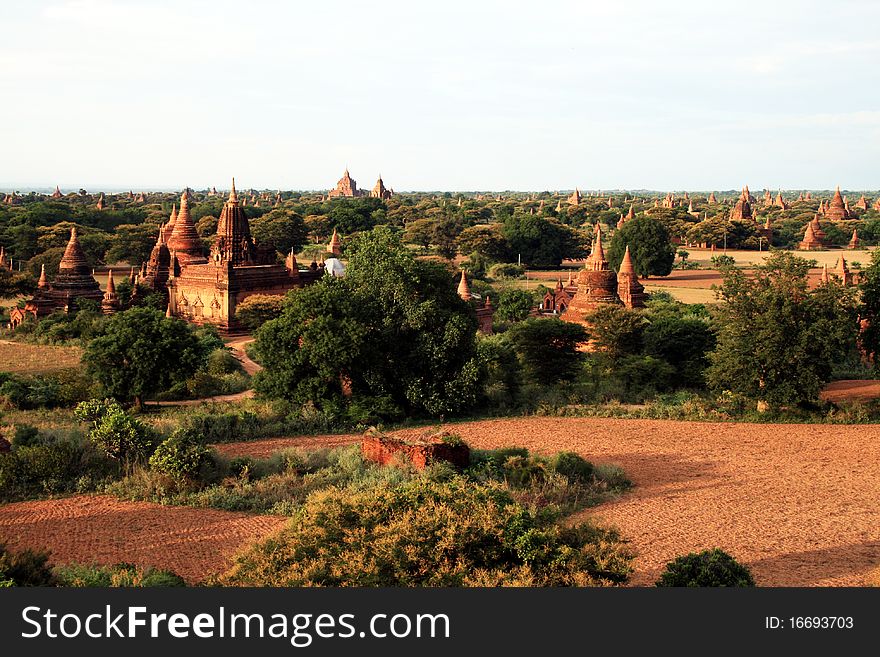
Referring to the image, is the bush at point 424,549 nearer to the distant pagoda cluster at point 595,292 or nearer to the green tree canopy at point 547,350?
the green tree canopy at point 547,350

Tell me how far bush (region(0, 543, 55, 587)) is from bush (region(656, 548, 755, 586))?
693 cm

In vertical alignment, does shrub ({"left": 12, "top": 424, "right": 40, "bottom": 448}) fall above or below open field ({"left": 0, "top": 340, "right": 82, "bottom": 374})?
above

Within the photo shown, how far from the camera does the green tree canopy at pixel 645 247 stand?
60.6 m

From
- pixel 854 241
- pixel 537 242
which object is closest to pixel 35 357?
A: pixel 537 242

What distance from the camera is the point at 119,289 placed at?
1619 inches

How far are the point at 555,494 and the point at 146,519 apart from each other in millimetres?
6688

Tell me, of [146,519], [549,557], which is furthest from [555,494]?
[146,519]

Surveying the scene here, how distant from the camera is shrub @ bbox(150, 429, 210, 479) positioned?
1518cm

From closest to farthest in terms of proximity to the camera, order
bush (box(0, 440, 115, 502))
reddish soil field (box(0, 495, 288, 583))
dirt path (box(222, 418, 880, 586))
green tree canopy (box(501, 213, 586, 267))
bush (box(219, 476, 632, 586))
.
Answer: bush (box(219, 476, 632, 586)), reddish soil field (box(0, 495, 288, 583)), dirt path (box(222, 418, 880, 586)), bush (box(0, 440, 115, 502)), green tree canopy (box(501, 213, 586, 267))

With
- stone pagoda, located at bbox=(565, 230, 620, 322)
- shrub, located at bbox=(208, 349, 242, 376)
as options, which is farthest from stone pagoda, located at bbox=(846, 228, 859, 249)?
shrub, located at bbox=(208, 349, 242, 376)

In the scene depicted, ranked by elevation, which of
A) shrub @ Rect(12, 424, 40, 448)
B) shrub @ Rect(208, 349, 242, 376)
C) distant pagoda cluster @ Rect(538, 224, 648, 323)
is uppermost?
distant pagoda cluster @ Rect(538, 224, 648, 323)

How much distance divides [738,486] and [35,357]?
25.8 m

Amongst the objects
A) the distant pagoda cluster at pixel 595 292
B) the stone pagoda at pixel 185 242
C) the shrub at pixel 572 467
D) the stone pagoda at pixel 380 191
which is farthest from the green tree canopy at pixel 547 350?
the stone pagoda at pixel 380 191

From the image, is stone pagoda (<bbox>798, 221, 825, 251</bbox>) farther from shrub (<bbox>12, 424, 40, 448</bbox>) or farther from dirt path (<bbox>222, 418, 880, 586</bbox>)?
shrub (<bbox>12, 424, 40, 448</bbox>)
